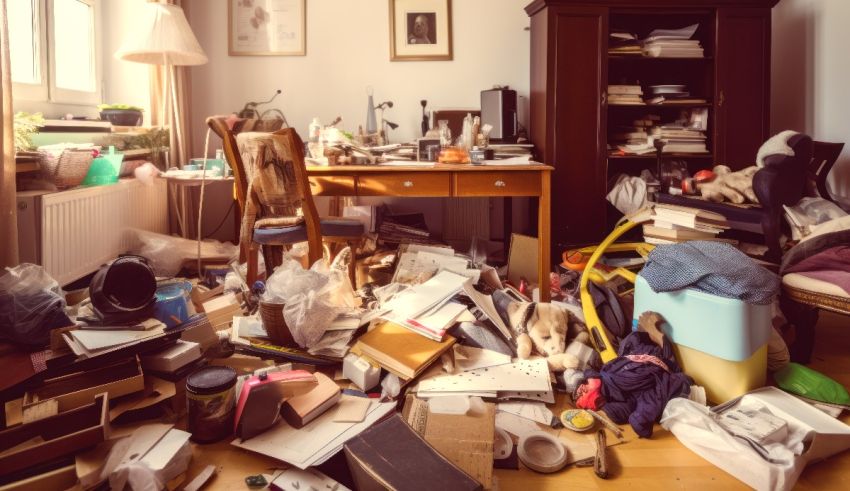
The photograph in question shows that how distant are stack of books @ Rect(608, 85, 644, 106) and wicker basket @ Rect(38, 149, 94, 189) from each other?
2.86m

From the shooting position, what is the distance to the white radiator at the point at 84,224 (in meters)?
2.56

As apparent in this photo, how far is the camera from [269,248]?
9.98 ft

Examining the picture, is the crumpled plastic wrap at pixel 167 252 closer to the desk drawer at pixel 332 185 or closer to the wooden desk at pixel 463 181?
the desk drawer at pixel 332 185

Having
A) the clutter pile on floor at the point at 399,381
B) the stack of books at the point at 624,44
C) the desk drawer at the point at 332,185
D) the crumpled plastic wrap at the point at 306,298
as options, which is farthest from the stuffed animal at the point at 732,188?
the crumpled plastic wrap at the point at 306,298

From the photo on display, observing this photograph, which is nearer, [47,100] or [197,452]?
[197,452]

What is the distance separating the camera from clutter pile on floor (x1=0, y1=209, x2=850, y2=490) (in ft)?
5.19

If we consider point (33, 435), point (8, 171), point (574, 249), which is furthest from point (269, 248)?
point (574, 249)

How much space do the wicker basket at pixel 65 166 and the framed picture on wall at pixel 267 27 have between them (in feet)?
5.19

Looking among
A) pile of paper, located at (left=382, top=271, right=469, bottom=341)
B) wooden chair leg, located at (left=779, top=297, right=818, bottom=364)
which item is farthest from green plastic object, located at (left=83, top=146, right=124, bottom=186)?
wooden chair leg, located at (left=779, top=297, right=818, bottom=364)

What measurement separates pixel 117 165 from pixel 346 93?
5.16 ft

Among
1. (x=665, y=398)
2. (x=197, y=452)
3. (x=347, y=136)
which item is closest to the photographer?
(x=197, y=452)

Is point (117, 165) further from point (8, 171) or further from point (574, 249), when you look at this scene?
point (574, 249)

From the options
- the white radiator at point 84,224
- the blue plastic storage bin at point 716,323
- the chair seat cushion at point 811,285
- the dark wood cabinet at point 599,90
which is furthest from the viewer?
the dark wood cabinet at point 599,90

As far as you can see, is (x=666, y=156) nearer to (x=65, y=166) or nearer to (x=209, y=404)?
(x=209, y=404)
